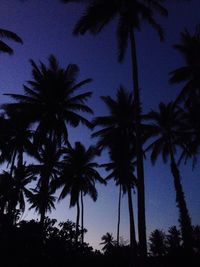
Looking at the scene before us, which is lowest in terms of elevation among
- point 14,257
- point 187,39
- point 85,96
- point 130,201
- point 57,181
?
point 14,257

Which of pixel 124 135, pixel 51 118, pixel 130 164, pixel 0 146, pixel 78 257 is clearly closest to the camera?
→ pixel 78 257

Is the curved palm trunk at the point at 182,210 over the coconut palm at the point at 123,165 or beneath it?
beneath

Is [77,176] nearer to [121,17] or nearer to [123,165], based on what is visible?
[123,165]

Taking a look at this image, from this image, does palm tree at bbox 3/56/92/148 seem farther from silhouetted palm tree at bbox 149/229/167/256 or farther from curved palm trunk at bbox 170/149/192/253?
silhouetted palm tree at bbox 149/229/167/256

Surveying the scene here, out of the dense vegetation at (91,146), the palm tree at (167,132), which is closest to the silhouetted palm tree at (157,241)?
the dense vegetation at (91,146)

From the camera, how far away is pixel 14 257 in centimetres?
1065

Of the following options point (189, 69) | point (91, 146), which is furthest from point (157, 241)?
point (189, 69)

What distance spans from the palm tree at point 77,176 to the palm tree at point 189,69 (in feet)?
43.5

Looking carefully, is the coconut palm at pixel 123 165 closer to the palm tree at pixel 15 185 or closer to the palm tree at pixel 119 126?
the palm tree at pixel 119 126

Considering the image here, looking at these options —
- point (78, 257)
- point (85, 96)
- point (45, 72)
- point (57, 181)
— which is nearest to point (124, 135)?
point (85, 96)

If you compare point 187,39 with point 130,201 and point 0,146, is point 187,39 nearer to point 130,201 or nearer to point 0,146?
point 130,201

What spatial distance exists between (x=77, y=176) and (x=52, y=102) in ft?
43.5

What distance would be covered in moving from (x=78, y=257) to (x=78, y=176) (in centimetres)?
2082

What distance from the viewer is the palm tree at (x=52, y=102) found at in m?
22.4
